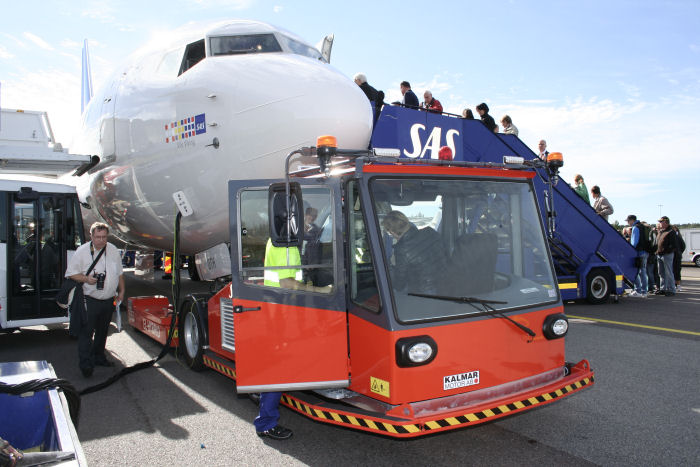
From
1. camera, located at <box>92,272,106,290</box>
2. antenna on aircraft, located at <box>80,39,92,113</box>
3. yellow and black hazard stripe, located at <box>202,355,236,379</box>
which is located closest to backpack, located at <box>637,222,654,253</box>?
yellow and black hazard stripe, located at <box>202,355,236,379</box>

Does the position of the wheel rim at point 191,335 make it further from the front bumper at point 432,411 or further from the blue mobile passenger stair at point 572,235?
the blue mobile passenger stair at point 572,235

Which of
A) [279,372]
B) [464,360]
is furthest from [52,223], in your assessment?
[464,360]

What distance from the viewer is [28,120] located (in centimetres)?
884

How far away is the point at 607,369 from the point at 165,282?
14.4m

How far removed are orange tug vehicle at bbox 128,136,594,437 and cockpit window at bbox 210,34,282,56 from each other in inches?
107

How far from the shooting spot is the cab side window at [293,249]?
3.84 meters

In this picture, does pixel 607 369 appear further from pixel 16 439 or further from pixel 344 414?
pixel 16 439

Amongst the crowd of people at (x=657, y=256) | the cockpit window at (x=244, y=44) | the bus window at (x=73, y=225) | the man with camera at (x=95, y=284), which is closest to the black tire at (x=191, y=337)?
the man with camera at (x=95, y=284)

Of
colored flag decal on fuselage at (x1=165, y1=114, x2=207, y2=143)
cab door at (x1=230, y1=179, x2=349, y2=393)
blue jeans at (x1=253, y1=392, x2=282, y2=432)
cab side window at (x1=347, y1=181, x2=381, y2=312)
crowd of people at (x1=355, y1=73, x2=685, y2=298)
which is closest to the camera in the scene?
cab side window at (x1=347, y1=181, x2=381, y2=312)

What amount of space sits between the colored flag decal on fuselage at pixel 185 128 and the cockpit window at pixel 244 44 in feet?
2.76

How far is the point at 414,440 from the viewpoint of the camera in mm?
4031

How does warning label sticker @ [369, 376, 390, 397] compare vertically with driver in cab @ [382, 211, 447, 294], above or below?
below

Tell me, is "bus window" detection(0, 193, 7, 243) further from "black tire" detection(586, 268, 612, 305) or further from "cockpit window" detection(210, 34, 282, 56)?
"black tire" detection(586, 268, 612, 305)

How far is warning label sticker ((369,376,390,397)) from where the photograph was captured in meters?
3.44
